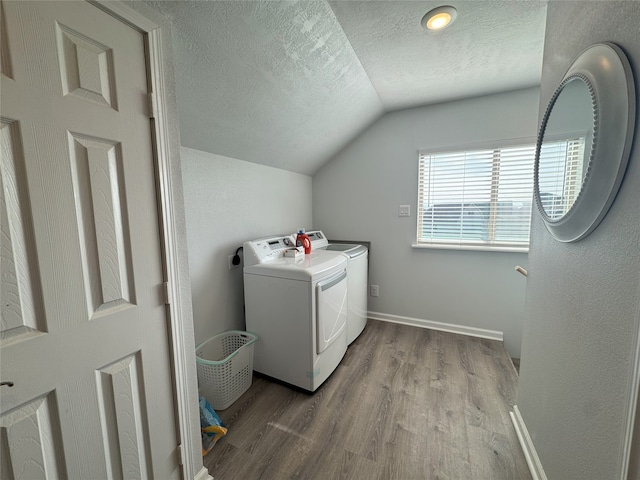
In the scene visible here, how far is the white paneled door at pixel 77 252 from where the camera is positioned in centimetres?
64

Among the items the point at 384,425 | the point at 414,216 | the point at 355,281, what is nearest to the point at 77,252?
the point at 384,425

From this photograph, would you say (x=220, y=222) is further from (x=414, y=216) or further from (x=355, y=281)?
(x=414, y=216)

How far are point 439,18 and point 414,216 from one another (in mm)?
1650

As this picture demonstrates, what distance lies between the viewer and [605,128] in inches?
28.7

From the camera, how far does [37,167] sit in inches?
26.2

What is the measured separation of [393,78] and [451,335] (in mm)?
2464

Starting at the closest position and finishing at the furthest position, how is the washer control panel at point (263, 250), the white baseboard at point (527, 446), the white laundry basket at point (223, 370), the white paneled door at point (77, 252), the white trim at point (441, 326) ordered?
1. the white paneled door at point (77, 252)
2. the white baseboard at point (527, 446)
3. the white laundry basket at point (223, 370)
4. the washer control panel at point (263, 250)
5. the white trim at point (441, 326)

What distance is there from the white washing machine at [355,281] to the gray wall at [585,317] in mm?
1275

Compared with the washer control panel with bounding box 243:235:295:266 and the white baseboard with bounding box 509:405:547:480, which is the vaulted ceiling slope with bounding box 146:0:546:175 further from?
the white baseboard with bounding box 509:405:547:480

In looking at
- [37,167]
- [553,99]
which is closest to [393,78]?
[553,99]

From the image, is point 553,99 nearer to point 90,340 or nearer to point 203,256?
point 90,340

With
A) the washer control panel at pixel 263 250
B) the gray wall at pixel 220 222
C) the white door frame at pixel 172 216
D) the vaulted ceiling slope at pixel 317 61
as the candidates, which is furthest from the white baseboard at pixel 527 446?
the vaulted ceiling slope at pixel 317 61

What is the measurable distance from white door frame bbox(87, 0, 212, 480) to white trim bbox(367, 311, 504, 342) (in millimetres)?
2156

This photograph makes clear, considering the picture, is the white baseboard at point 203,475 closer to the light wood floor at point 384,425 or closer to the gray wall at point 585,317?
the light wood floor at point 384,425
